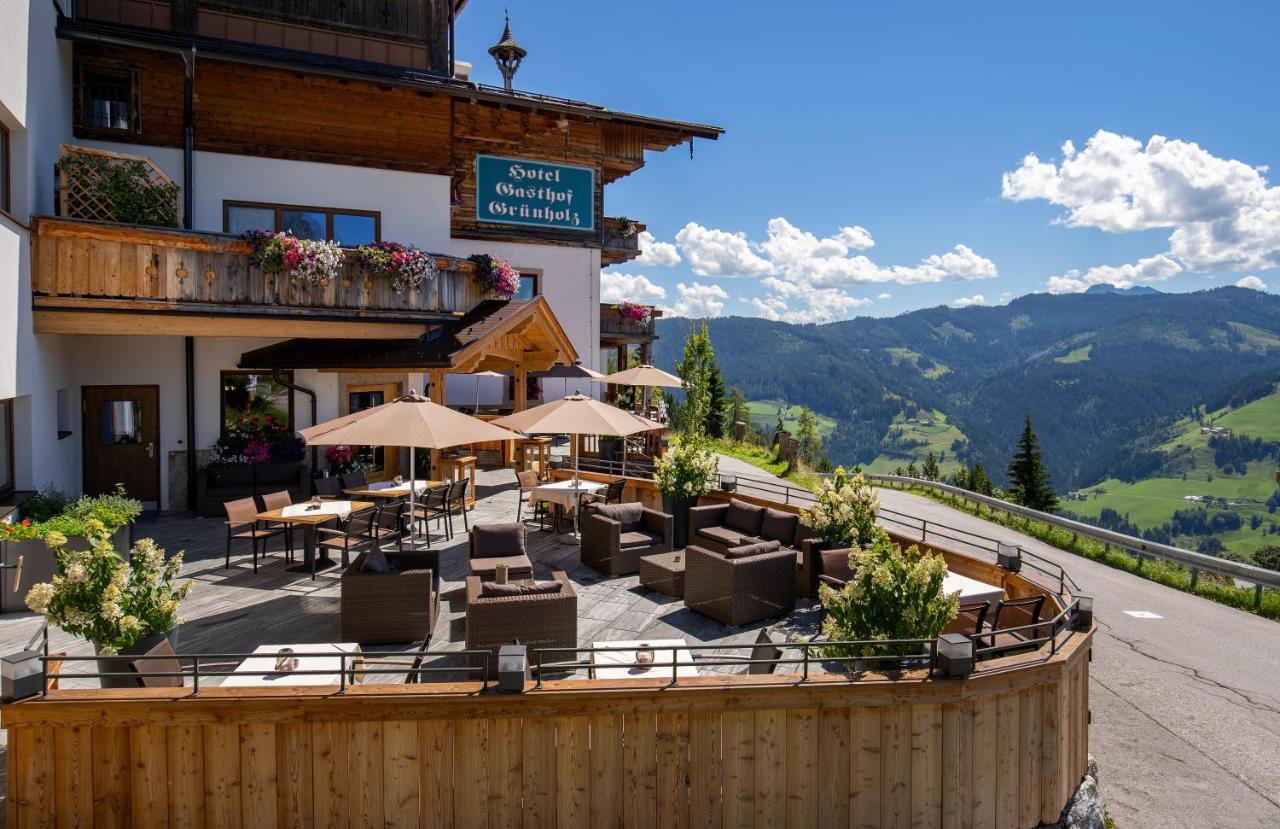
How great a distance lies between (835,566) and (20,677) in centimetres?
808

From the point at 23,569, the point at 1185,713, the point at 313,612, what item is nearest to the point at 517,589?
the point at 313,612

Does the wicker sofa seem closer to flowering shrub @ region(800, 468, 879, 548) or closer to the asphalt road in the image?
flowering shrub @ region(800, 468, 879, 548)

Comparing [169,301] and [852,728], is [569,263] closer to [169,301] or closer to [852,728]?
[169,301]

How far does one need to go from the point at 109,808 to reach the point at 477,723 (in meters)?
2.65

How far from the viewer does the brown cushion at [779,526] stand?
10773 millimetres

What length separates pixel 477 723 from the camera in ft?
18.0

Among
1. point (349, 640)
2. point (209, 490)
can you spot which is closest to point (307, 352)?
point (209, 490)

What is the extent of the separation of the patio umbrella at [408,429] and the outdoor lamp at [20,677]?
4.66 meters

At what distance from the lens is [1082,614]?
6.98 metres

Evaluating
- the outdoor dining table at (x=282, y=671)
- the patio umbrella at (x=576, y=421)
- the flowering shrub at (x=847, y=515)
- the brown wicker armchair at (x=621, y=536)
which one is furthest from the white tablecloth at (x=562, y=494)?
the outdoor dining table at (x=282, y=671)

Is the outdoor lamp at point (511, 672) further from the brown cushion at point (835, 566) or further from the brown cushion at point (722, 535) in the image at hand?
the brown cushion at point (722, 535)

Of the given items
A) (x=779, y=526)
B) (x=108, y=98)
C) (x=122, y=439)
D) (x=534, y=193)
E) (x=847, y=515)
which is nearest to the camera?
(x=847, y=515)

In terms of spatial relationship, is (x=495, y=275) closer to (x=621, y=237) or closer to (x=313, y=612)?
(x=313, y=612)

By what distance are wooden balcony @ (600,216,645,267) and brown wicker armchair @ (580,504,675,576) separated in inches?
696
